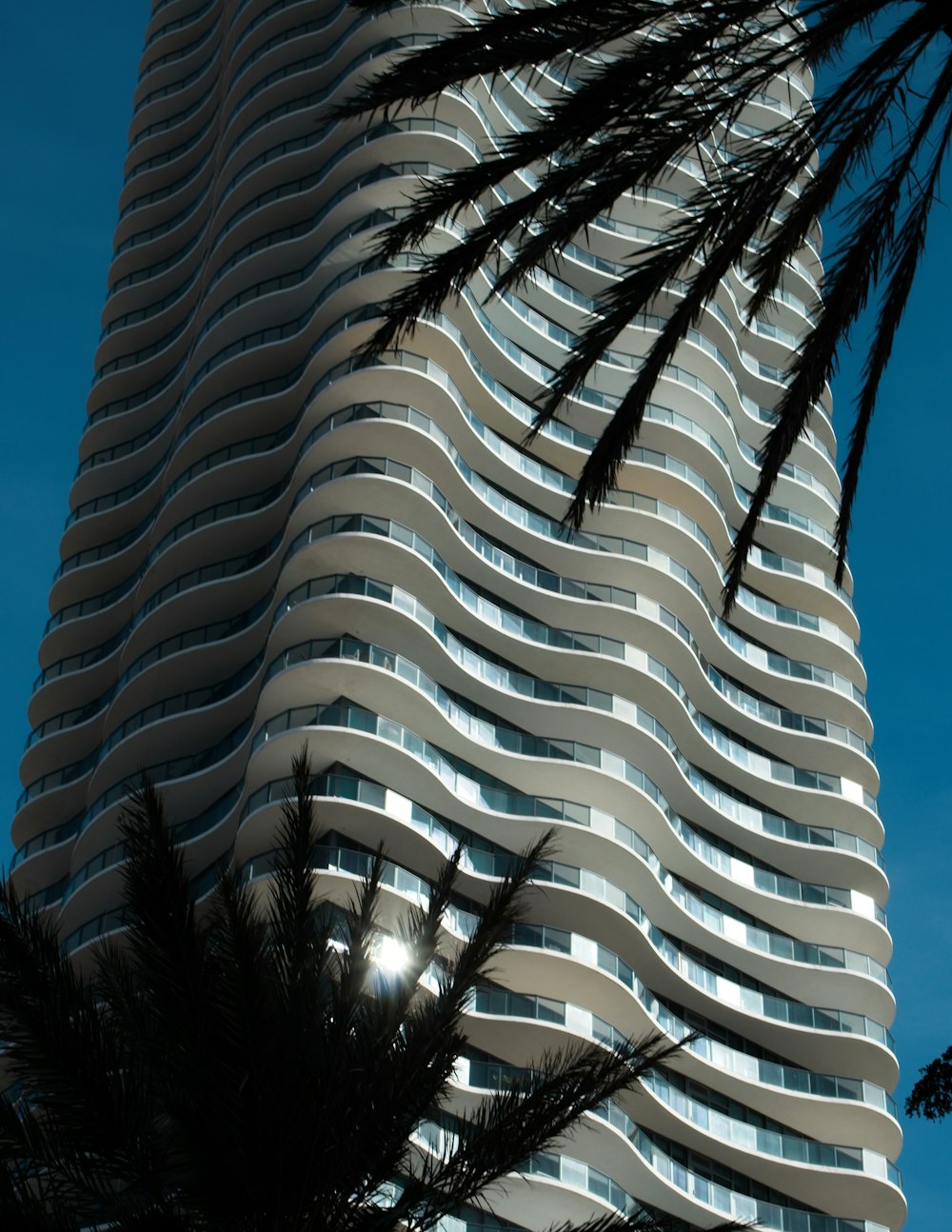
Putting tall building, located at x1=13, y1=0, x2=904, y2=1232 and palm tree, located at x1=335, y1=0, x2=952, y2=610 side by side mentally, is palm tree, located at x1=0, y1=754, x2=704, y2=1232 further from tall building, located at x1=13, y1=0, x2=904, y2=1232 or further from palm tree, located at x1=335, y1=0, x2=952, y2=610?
tall building, located at x1=13, y1=0, x2=904, y2=1232

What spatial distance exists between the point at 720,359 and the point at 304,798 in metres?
42.3

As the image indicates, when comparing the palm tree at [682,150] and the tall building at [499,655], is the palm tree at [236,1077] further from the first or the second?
the tall building at [499,655]

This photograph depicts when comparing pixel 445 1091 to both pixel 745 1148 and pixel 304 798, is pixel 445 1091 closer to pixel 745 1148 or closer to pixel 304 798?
pixel 304 798

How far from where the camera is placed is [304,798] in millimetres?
17453

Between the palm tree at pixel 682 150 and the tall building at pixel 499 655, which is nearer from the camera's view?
the palm tree at pixel 682 150

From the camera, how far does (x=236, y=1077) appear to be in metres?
15.4

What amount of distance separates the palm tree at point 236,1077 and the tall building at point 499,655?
21.5m

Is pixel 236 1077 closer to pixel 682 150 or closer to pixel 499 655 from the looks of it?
pixel 682 150

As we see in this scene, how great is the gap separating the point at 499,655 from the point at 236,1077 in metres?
32.3

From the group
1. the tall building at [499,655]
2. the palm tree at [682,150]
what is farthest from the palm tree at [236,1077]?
the tall building at [499,655]

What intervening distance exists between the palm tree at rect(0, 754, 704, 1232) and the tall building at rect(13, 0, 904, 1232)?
2151 centimetres

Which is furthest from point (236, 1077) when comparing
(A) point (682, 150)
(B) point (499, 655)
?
(B) point (499, 655)

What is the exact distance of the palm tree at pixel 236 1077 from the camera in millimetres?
15031

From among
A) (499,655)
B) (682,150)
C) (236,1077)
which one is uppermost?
(499,655)
